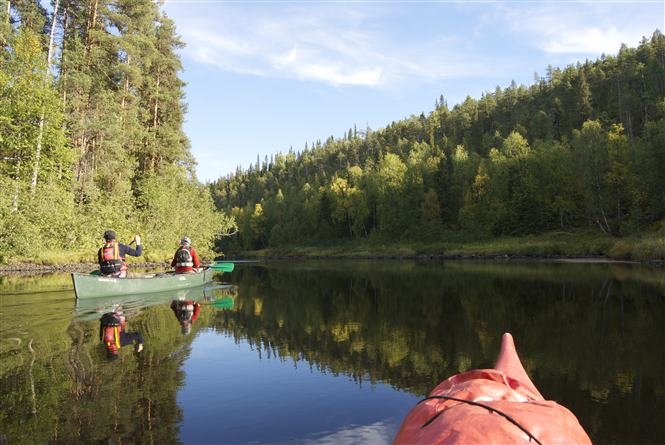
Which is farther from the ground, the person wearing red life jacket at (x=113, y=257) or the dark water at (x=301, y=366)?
the person wearing red life jacket at (x=113, y=257)

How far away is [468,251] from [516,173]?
1794 cm

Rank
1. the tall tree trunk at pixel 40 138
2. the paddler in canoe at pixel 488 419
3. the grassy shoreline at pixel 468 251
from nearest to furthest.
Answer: the paddler in canoe at pixel 488 419 → the tall tree trunk at pixel 40 138 → the grassy shoreline at pixel 468 251

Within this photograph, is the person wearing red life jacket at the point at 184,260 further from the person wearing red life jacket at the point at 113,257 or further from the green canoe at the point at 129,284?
the person wearing red life jacket at the point at 113,257

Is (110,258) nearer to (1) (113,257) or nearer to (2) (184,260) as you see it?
(1) (113,257)

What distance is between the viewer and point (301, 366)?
29.6ft

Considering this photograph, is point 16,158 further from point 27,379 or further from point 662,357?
point 662,357

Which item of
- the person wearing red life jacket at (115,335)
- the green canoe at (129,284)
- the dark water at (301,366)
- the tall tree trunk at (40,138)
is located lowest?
the dark water at (301,366)

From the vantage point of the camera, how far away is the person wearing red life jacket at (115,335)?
9.63 m

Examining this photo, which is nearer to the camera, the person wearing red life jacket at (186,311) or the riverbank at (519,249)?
the person wearing red life jacket at (186,311)

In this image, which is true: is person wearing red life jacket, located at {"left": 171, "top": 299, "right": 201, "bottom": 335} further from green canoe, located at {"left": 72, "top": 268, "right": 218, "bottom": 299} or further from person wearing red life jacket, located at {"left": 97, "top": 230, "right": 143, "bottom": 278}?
person wearing red life jacket, located at {"left": 97, "top": 230, "right": 143, "bottom": 278}

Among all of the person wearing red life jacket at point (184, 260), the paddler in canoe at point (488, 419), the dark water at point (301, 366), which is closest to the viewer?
the paddler in canoe at point (488, 419)

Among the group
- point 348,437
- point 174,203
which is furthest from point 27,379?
point 174,203

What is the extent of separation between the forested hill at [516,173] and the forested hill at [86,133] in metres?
41.7

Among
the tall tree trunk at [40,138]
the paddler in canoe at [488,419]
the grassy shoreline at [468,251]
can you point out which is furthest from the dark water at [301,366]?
the grassy shoreline at [468,251]
